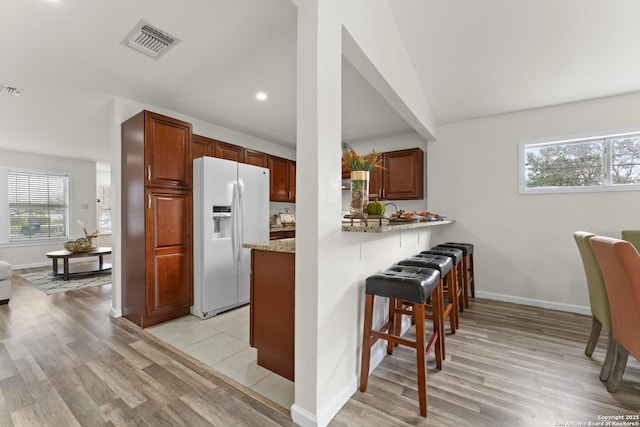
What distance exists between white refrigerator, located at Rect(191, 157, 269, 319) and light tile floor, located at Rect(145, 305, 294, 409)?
22 centimetres

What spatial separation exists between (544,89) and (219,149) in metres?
4.02

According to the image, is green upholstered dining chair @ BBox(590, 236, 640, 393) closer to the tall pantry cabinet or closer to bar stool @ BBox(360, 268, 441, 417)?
bar stool @ BBox(360, 268, 441, 417)

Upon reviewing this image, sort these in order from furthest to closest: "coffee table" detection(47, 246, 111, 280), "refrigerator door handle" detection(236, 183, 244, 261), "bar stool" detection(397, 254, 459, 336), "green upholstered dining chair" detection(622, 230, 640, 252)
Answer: "coffee table" detection(47, 246, 111, 280) → "refrigerator door handle" detection(236, 183, 244, 261) → "green upholstered dining chair" detection(622, 230, 640, 252) → "bar stool" detection(397, 254, 459, 336)

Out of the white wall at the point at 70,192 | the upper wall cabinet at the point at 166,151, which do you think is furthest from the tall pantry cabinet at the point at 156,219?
the white wall at the point at 70,192

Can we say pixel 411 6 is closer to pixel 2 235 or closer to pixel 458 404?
pixel 458 404

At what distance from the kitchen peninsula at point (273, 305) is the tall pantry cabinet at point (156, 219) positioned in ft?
4.75

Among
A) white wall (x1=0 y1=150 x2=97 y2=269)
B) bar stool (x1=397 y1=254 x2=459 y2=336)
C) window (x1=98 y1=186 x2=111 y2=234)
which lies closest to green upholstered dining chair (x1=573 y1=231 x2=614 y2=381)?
bar stool (x1=397 y1=254 x2=459 y2=336)

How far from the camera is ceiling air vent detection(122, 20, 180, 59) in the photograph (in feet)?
6.69

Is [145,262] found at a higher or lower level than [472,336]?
higher

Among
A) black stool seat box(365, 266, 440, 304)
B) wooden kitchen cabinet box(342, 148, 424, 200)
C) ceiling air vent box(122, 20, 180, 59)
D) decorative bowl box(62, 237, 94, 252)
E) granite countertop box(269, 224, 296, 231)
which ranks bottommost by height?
decorative bowl box(62, 237, 94, 252)

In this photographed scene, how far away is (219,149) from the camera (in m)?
3.84

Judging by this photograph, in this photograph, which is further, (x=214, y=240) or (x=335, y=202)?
(x=214, y=240)

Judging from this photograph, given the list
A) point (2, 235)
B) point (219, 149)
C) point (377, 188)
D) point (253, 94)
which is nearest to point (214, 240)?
point (219, 149)

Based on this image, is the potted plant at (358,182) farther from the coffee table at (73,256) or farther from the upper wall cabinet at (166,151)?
the coffee table at (73,256)
